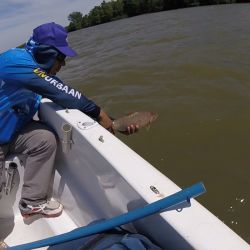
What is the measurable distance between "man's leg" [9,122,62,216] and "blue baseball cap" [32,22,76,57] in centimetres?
59

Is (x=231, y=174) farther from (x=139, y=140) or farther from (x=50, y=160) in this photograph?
(x=50, y=160)

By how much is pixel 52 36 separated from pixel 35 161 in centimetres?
84

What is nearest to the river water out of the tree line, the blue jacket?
the blue jacket

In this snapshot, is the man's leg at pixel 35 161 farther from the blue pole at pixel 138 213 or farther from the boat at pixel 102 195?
the blue pole at pixel 138 213

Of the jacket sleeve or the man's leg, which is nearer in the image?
the jacket sleeve

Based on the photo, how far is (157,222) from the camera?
162 centimetres

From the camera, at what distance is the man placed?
2301 millimetres

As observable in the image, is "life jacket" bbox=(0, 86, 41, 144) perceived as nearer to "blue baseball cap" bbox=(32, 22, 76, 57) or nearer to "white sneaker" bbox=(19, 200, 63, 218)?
"blue baseball cap" bbox=(32, 22, 76, 57)

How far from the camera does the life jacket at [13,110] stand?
2.37m

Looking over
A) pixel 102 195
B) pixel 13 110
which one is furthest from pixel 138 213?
pixel 13 110

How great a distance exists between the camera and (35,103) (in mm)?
2654

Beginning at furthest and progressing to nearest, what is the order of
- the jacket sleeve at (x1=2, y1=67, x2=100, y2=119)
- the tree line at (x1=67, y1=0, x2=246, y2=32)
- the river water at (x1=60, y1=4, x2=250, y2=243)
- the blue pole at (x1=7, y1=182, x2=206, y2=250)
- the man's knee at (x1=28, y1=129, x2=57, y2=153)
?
the tree line at (x1=67, y1=0, x2=246, y2=32), the river water at (x1=60, y1=4, x2=250, y2=243), the man's knee at (x1=28, y1=129, x2=57, y2=153), the jacket sleeve at (x1=2, y1=67, x2=100, y2=119), the blue pole at (x1=7, y1=182, x2=206, y2=250)

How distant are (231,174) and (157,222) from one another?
7.85 feet

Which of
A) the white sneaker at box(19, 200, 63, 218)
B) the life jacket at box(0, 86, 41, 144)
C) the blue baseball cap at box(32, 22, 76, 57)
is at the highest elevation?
Answer: the blue baseball cap at box(32, 22, 76, 57)
